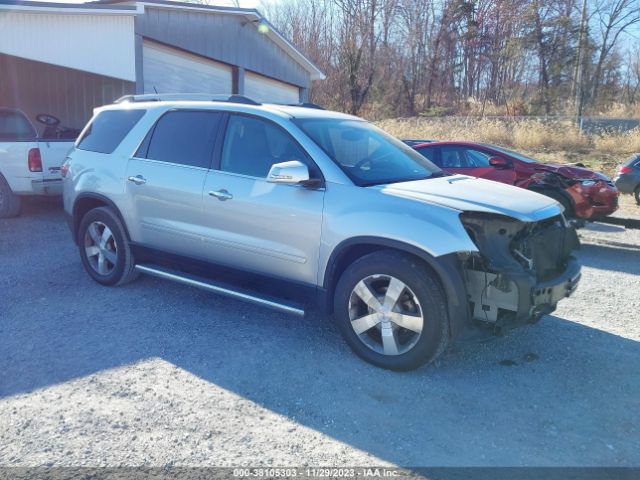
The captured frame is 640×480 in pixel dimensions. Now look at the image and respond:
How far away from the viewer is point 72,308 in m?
5.09

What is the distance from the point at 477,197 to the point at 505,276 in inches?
25.8

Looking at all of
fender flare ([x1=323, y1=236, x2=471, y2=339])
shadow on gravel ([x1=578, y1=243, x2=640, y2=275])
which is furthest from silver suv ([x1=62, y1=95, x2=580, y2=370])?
shadow on gravel ([x1=578, y1=243, x2=640, y2=275])

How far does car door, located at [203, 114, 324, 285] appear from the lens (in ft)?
13.8

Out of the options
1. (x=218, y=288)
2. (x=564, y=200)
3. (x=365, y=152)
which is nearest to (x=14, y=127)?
(x=218, y=288)

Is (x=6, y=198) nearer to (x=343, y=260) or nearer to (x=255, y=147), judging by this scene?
(x=255, y=147)

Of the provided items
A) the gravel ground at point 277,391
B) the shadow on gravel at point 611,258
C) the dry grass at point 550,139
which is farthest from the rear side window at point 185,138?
the dry grass at point 550,139

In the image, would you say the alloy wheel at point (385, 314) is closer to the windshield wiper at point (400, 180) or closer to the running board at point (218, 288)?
the running board at point (218, 288)

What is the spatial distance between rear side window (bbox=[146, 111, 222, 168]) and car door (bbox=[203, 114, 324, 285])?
7.1 inches

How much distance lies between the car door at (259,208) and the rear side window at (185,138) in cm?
18

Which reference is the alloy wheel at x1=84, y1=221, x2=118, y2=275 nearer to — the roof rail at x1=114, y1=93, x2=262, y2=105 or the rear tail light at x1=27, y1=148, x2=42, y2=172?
the roof rail at x1=114, y1=93, x2=262, y2=105

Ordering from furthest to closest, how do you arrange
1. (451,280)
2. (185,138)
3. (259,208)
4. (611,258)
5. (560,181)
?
(560,181) < (611,258) < (185,138) < (259,208) < (451,280)

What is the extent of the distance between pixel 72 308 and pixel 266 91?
14.3 m

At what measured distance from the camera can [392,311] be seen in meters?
3.89

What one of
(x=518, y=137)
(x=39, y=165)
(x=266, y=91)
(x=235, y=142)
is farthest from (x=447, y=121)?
(x=235, y=142)
